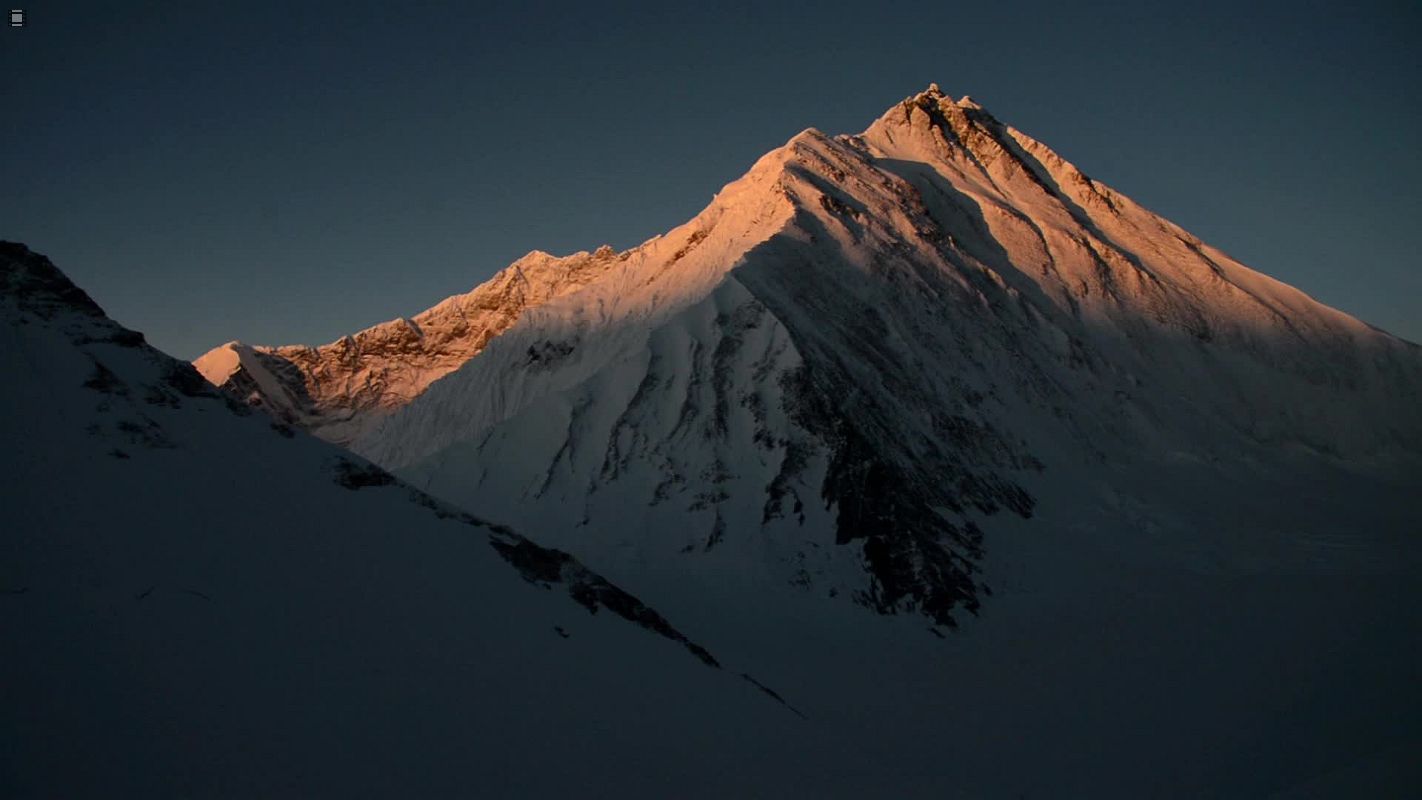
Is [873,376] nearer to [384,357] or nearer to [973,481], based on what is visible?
[973,481]

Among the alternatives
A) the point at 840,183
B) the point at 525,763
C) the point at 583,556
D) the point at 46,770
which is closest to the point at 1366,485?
the point at 840,183

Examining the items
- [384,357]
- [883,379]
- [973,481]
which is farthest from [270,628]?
[384,357]

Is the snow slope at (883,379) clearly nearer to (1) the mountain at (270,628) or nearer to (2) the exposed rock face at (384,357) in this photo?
(2) the exposed rock face at (384,357)

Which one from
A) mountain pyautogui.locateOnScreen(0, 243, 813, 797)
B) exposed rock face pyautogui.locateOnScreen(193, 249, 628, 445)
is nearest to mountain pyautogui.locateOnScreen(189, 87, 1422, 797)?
mountain pyautogui.locateOnScreen(0, 243, 813, 797)

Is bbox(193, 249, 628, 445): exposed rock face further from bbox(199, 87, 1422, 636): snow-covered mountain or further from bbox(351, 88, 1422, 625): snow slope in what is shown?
bbox(351, 88, 1422, 625): snow slope

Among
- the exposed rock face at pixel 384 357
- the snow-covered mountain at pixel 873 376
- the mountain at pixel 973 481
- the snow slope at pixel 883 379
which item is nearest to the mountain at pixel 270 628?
the mountain at pixel 973 481

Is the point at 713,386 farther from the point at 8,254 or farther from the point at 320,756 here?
the point at 320,756
